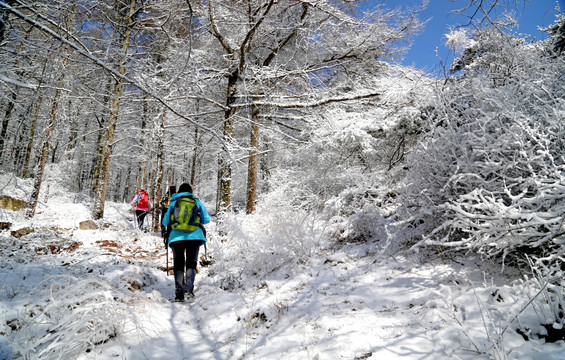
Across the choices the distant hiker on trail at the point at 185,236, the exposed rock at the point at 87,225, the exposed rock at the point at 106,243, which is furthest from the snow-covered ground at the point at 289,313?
the exposed rock at the point at 87,225

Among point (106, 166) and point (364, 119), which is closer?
point (364, 119)

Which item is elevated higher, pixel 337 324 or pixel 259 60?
pixel 259 60

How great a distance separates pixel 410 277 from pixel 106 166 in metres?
10.3

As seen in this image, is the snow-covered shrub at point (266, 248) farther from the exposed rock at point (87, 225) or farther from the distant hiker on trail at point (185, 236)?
the exposed rock at point (87, 225)

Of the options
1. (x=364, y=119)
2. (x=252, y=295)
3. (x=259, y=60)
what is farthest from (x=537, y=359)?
(x=259, y=60)

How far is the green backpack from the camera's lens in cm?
409

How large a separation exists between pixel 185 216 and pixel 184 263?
718 millimetres

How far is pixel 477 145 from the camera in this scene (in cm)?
300

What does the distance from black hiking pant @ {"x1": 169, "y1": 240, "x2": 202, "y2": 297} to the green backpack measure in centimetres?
23

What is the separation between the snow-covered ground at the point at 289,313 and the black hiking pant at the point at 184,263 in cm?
26

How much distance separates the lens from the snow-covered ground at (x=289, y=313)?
198cm

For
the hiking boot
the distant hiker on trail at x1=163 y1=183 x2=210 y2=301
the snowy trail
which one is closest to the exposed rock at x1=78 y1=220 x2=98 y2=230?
the snowy trail

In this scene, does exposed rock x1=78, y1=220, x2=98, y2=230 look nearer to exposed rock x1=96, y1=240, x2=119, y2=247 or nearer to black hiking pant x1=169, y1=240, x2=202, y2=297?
exposed rock x1=96, y1=240, x2=119, y2=247

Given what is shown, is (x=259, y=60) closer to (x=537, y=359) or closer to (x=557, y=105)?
(x=557, y=105)
